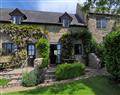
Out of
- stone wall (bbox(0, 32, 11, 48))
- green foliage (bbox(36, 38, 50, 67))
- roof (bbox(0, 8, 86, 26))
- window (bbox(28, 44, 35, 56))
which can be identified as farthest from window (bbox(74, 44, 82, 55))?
stone wall (bbox(0, 32, 11, 48))

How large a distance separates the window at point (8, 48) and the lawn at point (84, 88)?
10519 mm

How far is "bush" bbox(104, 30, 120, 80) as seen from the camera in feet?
60.4

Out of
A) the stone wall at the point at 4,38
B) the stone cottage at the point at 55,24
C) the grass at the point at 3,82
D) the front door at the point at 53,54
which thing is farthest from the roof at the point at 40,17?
the grass at the point at 3,82

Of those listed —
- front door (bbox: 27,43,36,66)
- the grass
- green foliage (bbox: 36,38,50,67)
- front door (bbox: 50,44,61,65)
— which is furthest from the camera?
front door (bbox: 50,44,61,65)

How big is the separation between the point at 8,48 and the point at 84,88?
12.5 meters

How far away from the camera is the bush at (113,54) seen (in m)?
18.4

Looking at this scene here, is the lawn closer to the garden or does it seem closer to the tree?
the garden

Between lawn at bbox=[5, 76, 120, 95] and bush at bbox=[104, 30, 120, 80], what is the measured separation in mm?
908

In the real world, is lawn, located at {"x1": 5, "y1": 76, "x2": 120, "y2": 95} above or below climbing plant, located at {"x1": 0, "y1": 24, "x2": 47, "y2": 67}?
below

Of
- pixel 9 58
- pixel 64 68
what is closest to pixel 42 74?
pixel 64 68

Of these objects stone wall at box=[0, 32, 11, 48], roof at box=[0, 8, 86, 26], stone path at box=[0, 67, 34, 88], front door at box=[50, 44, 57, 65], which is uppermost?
roof at box=[0, 8, 86, 26]

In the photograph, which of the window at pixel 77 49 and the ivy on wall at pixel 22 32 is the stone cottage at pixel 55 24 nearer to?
the window at pixel 77 49

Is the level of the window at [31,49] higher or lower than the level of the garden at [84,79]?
higher

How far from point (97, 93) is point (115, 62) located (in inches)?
133
